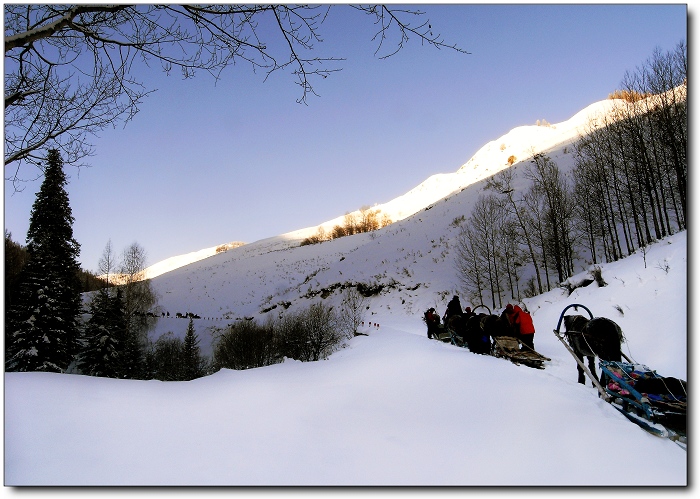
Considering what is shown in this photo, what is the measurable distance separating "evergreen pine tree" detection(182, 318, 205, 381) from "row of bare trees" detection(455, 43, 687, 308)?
52.7ft

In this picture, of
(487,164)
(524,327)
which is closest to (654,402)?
(524,327)

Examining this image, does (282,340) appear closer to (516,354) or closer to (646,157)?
(516,354)

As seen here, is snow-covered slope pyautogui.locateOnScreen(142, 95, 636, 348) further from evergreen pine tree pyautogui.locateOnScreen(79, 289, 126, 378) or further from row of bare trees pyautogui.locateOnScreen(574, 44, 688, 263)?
evergreen pine tree pyautogui.locateOnScreen(79, 289, 126, 378)

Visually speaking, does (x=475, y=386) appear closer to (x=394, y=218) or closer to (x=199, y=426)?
(x=199, y=426)

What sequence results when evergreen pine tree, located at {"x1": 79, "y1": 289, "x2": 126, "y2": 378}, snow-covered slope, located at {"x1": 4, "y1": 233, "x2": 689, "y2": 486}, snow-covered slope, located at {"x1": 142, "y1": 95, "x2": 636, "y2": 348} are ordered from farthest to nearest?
snow-covered slope, located at {"x1": 142, "y1": 95, "x2": 636, "y2": 348} → evergreen pine tree, located at {"x1": 79, "y1": 289, "x2": 126, "y2": 378} → snow-covered slope, located at {"x1": 4, "y1": 233, "x2": 689, "y2": 486}

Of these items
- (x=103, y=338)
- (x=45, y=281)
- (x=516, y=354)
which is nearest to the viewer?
(x=45, y=281)

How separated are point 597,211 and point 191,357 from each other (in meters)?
23.0

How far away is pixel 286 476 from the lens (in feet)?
10.1

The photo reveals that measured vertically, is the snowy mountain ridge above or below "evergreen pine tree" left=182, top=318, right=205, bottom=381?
above

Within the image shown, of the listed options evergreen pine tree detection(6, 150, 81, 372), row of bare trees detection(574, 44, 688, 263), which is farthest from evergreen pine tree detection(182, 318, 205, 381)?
row of bare trees detection(574, 44, 688, 263)

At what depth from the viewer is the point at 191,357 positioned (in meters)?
16.4

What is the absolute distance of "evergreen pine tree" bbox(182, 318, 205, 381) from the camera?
16031 millimetres

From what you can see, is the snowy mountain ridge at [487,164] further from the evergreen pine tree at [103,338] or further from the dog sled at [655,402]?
the dog sled at [655,402]

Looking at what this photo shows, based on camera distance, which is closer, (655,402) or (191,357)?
(655,402)
